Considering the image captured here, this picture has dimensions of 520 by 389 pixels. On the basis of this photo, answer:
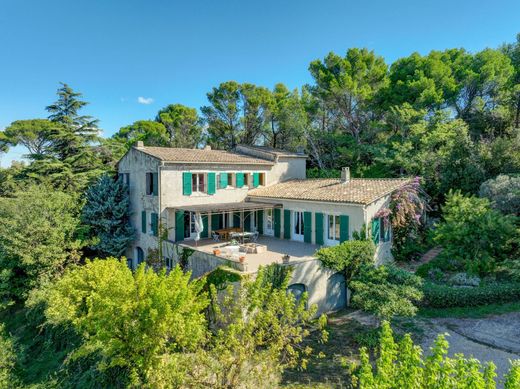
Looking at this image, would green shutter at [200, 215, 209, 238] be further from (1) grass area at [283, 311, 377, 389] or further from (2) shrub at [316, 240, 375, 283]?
(1) grass area at [283, 311, 377, 389]

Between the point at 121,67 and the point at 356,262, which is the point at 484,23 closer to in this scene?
the point at 356,262

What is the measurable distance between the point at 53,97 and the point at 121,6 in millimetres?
18481

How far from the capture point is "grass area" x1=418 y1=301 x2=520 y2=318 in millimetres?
17422

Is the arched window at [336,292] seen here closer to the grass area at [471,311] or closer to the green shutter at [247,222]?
the grass area at [471,311]

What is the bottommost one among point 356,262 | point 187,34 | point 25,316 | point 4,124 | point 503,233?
point 25,316

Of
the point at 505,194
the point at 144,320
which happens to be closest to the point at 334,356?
the point at 144,320

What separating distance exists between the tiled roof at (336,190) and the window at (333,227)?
144 centimetres

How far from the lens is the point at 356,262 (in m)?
19.7

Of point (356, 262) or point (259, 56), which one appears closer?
point (356, 262)

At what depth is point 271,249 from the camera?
22.4 m

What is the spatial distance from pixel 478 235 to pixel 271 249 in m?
13.0

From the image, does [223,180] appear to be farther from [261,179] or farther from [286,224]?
[286,224]

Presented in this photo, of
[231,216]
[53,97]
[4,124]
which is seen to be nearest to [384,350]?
[231,216]

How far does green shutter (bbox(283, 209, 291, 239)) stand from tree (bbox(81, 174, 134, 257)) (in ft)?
44.4
